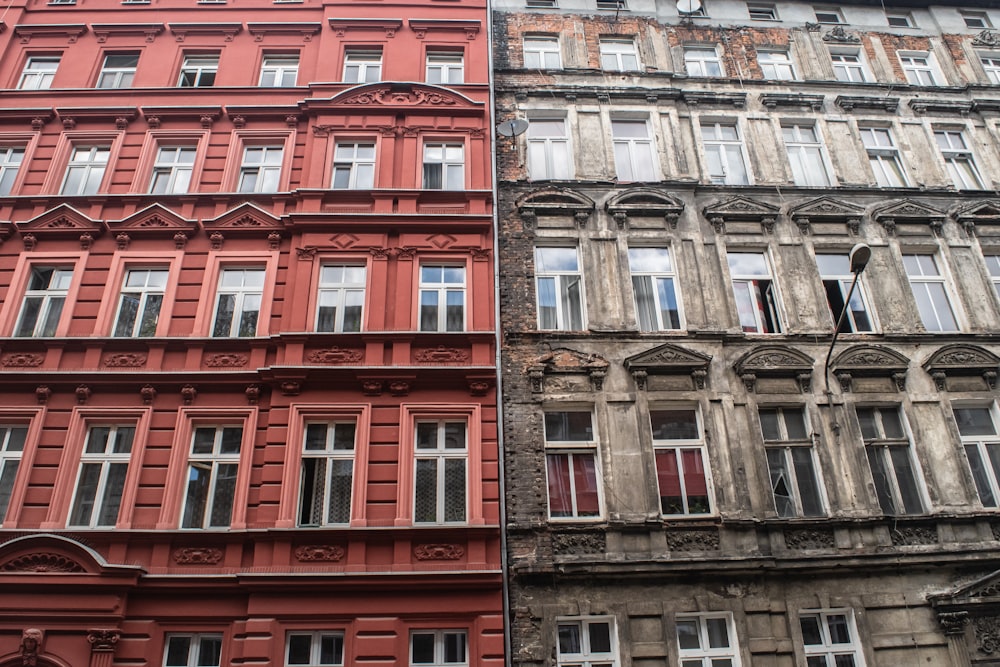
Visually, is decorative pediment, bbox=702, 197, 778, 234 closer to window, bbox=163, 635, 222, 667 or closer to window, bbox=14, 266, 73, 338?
window, bbox=163, 635, 222, 667

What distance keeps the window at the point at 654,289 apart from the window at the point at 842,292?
3.42 meters

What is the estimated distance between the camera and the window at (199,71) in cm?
1738

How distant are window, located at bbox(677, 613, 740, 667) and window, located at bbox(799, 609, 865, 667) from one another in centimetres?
126

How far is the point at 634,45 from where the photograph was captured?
18234 millimetres

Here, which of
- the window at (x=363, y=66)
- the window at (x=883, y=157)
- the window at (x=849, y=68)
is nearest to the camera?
the window at (x=883, y=157)

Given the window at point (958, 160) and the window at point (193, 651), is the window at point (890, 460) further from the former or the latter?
the window at point (193, 651)

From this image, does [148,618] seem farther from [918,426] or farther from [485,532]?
[918,426]

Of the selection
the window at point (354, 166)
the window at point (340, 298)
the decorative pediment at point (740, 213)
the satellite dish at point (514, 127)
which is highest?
the satellite dish at point (514, 127)

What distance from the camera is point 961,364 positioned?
554 inches

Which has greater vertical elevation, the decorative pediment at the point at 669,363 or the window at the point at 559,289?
the window at the point at 559,289

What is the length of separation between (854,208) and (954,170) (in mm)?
3690

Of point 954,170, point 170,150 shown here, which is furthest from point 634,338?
point 170,150

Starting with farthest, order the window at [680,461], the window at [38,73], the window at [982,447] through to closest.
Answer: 1. the window at [38,73]
2. the window at [982,447]
3. the window at [680,461]

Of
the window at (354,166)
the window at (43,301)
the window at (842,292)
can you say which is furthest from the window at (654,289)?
the window at (43,301)
